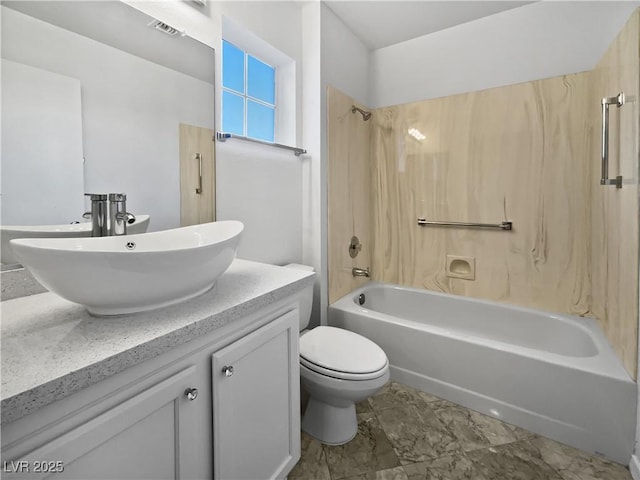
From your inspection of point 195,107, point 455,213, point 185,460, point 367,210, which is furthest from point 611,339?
point 195,107

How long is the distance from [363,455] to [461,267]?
1461mm

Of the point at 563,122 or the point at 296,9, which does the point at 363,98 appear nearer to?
the point at 296,9

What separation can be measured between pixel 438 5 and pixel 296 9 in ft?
3.00

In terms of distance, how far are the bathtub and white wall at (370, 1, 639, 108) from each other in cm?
155

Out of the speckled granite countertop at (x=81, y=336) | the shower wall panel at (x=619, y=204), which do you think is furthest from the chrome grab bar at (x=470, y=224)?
the speckled granite countertop at (x=81, y=336)

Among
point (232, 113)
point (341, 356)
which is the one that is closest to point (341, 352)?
point (341, 356)

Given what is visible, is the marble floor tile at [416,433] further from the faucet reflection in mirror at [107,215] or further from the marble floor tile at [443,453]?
the faucet reflection in mirror at [107,215]

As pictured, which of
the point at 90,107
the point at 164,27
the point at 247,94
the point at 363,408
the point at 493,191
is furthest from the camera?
the point at 493,191

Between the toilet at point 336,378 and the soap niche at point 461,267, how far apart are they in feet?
3.58

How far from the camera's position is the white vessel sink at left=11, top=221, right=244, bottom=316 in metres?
0.60

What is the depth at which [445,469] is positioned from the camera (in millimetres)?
1325

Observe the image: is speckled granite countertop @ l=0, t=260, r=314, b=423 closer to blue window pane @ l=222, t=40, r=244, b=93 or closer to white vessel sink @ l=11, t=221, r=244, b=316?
white vessel sink @ l=11, t=221, r=244, b=316

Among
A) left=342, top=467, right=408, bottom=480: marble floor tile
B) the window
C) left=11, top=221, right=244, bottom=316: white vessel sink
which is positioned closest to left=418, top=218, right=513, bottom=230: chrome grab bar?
the window

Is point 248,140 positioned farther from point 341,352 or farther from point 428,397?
point 428,397
